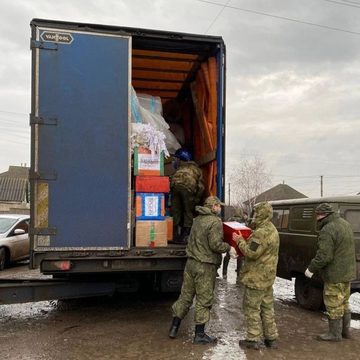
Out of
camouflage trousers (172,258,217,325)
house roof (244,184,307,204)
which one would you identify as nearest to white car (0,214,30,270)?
camouflage trousers (172,258,217,325)

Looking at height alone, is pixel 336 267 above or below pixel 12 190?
below

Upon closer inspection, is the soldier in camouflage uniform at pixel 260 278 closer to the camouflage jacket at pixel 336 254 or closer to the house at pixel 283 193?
the camouflage jacket at pixel 336 254

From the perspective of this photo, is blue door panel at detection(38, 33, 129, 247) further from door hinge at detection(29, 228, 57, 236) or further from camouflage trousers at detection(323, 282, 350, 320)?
camouflage trousers at detection(323, 282, 350, 320)

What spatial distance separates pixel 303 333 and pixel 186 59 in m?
4.45

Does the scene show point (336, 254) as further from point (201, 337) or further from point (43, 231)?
point (43, 231)

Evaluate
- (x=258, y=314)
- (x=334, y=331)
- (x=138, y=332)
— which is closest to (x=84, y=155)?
(x=138, y=332)

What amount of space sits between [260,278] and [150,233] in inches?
60.1

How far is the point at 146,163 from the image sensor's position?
6242 millimetres

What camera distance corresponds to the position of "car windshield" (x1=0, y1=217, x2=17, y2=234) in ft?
38.8

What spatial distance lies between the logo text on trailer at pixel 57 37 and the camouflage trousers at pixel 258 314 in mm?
3602

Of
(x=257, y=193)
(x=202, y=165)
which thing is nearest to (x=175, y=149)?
(x=202, y=165)

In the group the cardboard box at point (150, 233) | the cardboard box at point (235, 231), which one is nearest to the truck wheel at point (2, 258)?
the cardboard box at point (150, 233)

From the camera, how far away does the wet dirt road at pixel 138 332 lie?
17.0ft

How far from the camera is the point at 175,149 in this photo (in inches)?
307
